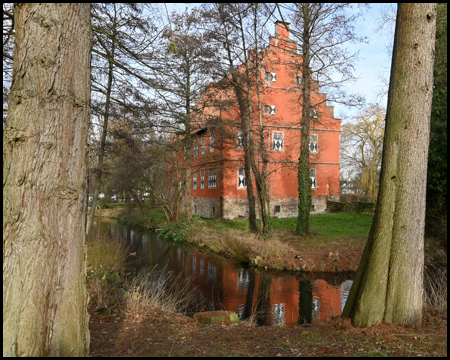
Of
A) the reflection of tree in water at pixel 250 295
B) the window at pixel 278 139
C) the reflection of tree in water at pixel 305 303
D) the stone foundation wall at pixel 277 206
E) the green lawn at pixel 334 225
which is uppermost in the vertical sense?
the window at pixel 278 139

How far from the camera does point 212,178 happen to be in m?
26.6

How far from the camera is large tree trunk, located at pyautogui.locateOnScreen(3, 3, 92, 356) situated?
113 inches

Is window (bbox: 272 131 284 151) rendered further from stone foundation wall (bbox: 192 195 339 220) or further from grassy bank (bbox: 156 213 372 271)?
grassy bank (bbox: 156 213 372 271)

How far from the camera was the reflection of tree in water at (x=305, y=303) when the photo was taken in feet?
25.1

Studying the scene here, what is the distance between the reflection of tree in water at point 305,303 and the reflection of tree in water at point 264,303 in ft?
2.25

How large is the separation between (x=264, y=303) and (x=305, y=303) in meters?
1.00

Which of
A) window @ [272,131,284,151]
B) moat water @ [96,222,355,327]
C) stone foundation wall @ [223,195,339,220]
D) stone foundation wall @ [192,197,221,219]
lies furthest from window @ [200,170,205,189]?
moat water @ [96,222,355,327]

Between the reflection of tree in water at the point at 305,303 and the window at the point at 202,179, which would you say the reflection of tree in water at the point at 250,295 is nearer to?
the reflection of tree in water at the point at 305,303

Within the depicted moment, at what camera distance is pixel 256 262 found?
12.8 meters

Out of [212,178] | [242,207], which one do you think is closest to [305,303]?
[242,207]

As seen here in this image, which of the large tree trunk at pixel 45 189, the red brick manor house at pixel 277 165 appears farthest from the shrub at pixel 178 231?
the large tree trunk at pixel 45 189

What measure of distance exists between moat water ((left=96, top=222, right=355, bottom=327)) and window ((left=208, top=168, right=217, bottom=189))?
1155 cm

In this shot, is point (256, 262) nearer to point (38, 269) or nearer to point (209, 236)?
point (209, 236)

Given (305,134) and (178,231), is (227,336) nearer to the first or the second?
(305,134)
